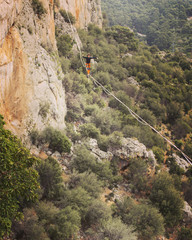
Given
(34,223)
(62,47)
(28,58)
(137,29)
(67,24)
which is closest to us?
(34,223)

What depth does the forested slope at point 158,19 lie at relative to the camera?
213 ft

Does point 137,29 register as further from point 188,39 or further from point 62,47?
point 62,47

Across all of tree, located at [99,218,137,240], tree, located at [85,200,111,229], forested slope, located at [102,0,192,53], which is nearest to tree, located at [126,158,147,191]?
tree, located at [85,200,111,229]

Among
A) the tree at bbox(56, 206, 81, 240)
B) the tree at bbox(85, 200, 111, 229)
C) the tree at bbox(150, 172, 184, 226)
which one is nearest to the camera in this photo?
the tree at bbox(56, 206, 81, 240)

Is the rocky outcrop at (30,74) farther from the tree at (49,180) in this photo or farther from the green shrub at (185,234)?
the green shrub at (185,234)

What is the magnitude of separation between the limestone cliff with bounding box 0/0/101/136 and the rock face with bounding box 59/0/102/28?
11753 millimetres

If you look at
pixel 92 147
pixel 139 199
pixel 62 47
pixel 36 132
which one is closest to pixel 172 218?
pixel 139 199

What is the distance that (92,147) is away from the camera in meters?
15.6

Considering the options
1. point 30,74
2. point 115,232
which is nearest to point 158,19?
point 30,74

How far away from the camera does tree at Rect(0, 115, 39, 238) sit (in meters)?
7.02

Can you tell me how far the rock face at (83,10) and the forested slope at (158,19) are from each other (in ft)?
105

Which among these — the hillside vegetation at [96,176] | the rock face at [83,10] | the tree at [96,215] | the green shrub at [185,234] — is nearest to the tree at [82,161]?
the hillside vegetation at [96,176]

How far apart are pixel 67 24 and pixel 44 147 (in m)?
18.1

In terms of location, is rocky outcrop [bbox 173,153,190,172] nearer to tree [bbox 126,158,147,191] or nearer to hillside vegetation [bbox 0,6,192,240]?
hillside vegetation [bbox 0,6,192,240]
